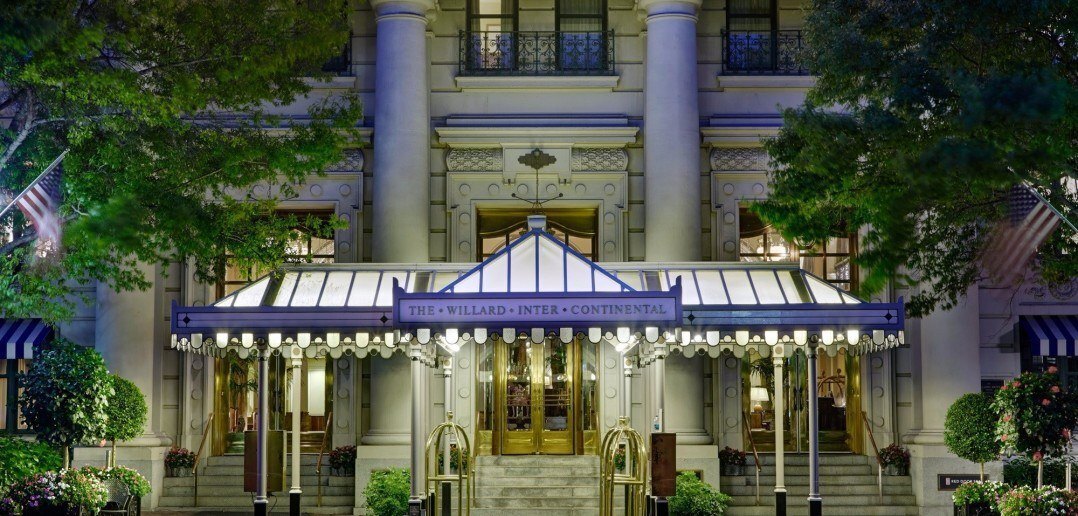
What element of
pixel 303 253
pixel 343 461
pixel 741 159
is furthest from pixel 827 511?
pixel 303 253

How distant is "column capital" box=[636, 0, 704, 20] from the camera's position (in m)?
25.2

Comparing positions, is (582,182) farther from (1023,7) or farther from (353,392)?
(1023,7)

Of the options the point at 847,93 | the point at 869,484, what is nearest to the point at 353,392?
the point at 869,484

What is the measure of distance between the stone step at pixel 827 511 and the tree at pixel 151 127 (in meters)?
9.46

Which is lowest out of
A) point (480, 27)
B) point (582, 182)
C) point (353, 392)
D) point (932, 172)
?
point (353, 392)

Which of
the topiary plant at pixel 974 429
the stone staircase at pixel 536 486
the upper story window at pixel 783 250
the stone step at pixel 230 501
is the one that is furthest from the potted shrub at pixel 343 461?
the topiary plant at pixel 974 429

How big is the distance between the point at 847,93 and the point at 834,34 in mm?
1104

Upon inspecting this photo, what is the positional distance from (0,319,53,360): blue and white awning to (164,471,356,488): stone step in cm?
347

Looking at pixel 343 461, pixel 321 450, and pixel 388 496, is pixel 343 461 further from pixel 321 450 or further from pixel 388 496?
pixel 388 496

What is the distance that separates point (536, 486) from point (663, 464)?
540 centimetres

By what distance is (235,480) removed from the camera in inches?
985

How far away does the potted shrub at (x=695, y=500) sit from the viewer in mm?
22328

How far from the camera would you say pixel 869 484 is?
24688 mm

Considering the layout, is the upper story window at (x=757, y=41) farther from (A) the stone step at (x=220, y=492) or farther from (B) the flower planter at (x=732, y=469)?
(A) the stone step at (x=220, y=492)
